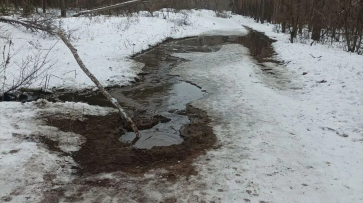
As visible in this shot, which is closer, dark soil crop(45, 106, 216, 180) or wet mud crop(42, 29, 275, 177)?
dark soil crop(45, 106, 216, 180)

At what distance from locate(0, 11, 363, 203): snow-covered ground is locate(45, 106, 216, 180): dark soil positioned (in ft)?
0.79

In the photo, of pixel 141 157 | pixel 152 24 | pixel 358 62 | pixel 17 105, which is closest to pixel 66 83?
pixel 17 105

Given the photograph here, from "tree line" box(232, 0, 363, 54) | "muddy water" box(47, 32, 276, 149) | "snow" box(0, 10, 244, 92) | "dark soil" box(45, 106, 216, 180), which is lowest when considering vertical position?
"dark soil" box(45, 106, 216, 180)

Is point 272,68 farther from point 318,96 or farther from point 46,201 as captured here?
point 46,201

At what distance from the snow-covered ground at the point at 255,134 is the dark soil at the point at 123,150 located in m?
0.24

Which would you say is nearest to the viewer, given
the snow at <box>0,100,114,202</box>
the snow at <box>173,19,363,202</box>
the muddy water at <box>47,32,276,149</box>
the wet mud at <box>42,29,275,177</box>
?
the snow at <box>0,100,114,202</box>

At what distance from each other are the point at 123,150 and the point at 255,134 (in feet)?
9.25

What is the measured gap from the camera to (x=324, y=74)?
1034 cm

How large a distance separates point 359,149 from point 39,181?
18.6 feet

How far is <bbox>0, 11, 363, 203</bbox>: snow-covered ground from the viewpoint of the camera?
→ 4.42 meters

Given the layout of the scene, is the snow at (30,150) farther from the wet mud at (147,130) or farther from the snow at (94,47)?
the snow at (94,47)

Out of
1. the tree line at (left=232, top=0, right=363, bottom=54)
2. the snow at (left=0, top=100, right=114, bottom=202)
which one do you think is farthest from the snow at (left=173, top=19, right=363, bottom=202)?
the tree line at (left=232, top=0, right=363, bottom=54)

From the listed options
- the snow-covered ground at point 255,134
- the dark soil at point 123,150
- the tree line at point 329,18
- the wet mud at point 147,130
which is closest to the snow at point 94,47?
the snow-covered ground at point 255,134

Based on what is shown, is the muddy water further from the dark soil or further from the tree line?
the tree line
